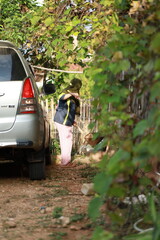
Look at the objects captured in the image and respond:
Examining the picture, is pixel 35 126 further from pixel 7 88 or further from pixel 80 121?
pixel 80 121

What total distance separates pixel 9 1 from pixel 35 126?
1145 centimetres

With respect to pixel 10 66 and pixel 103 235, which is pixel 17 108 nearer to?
pixel 10 66

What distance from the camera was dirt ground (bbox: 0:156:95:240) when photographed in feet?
14.2

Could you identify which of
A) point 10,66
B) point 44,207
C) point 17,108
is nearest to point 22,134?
point 17,108

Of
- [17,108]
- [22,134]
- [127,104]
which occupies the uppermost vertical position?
[127,104]

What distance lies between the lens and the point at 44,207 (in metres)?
5.54

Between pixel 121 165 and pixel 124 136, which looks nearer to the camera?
pixel 121 165

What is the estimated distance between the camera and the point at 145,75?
3.40 meters

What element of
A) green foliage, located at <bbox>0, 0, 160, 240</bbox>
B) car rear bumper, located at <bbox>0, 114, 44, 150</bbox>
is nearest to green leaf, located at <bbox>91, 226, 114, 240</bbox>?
green foliage, located at <bbox>0, 0, 160, 240</bbox>

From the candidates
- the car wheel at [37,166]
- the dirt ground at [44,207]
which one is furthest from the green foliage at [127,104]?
the car wheel at [37,166]

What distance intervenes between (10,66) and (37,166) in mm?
1440

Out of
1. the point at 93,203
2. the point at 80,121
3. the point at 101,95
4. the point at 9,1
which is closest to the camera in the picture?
the point at 93,203

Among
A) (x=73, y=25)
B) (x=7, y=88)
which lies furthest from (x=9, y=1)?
(x=7, y=88)

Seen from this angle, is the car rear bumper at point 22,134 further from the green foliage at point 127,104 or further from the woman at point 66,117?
the woman at point 66,117
